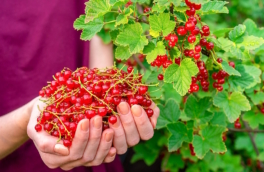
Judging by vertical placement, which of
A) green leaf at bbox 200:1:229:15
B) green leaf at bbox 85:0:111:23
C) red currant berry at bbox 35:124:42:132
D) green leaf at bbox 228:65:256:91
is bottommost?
green leaf at bbox 228:65:256:91

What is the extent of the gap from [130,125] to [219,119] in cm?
33

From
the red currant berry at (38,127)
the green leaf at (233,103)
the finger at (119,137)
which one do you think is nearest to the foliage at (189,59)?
the green leaf at (233,103)

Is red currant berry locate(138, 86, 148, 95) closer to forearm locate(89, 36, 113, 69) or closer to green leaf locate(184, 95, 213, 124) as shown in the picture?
green leaf locate(184, 95, 213, 124)

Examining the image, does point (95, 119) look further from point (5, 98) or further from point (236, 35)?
point (5, 98)

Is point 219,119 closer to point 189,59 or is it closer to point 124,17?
point 189,59

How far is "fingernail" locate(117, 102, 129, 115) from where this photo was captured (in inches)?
22.6

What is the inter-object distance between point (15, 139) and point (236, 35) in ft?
2.09

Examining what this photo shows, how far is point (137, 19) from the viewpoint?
61cm

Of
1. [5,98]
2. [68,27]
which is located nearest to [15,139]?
[5,98]

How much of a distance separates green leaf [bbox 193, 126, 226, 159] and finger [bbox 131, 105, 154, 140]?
0.17 metres

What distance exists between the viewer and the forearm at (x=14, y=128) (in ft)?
2.43

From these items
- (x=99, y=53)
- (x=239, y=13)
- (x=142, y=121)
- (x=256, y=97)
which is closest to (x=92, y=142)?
(x=142, y=121)

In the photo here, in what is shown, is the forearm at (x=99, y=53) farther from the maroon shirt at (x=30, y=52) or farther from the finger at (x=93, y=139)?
the finger at (x=93, y=139)

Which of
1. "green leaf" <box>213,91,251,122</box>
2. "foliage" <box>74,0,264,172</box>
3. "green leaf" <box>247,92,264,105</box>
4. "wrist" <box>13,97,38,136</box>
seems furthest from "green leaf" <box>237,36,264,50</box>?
"wrist" <box>13,97,38,136</box>
